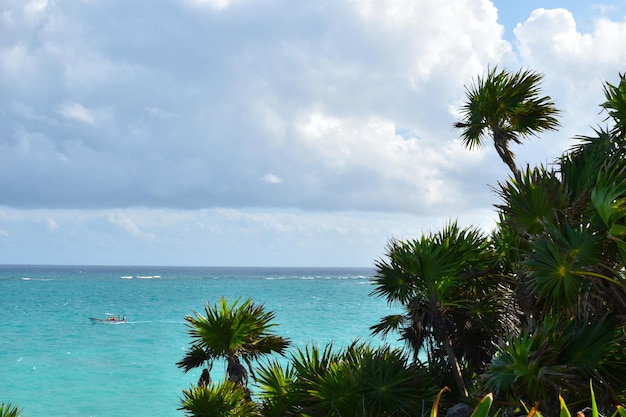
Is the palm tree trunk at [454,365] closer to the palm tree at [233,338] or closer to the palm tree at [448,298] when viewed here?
the palm tree at [448,298]

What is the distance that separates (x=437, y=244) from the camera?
13500 mm

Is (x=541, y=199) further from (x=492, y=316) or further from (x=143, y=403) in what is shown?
(x=143, y=403)

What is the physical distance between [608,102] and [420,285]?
185 inches

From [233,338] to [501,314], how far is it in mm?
5176

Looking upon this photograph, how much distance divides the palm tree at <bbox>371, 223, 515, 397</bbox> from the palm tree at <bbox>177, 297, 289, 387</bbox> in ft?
7.73

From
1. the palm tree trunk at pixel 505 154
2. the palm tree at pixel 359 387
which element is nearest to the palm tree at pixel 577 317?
the palm tree at pixel 359 387

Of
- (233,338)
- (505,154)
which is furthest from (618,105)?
(233,338)

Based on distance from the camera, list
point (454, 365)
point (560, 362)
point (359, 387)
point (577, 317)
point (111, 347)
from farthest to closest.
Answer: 1. point (111, 347)
2. point (454, 365)
3. point (359, 387)
4. point (577, 317)
5. point (560, 362)

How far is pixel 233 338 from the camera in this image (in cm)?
1336

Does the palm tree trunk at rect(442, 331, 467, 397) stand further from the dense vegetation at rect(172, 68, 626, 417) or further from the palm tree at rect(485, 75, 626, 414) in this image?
the palm tree at rect(485, 75, 626, 414)

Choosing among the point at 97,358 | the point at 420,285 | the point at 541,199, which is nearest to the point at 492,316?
the point at 420,285

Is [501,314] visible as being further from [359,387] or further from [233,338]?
[233,338]

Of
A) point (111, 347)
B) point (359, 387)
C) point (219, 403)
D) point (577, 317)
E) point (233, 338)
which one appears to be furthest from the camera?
point (111, 347)

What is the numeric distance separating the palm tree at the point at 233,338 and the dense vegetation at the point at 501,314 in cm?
3
